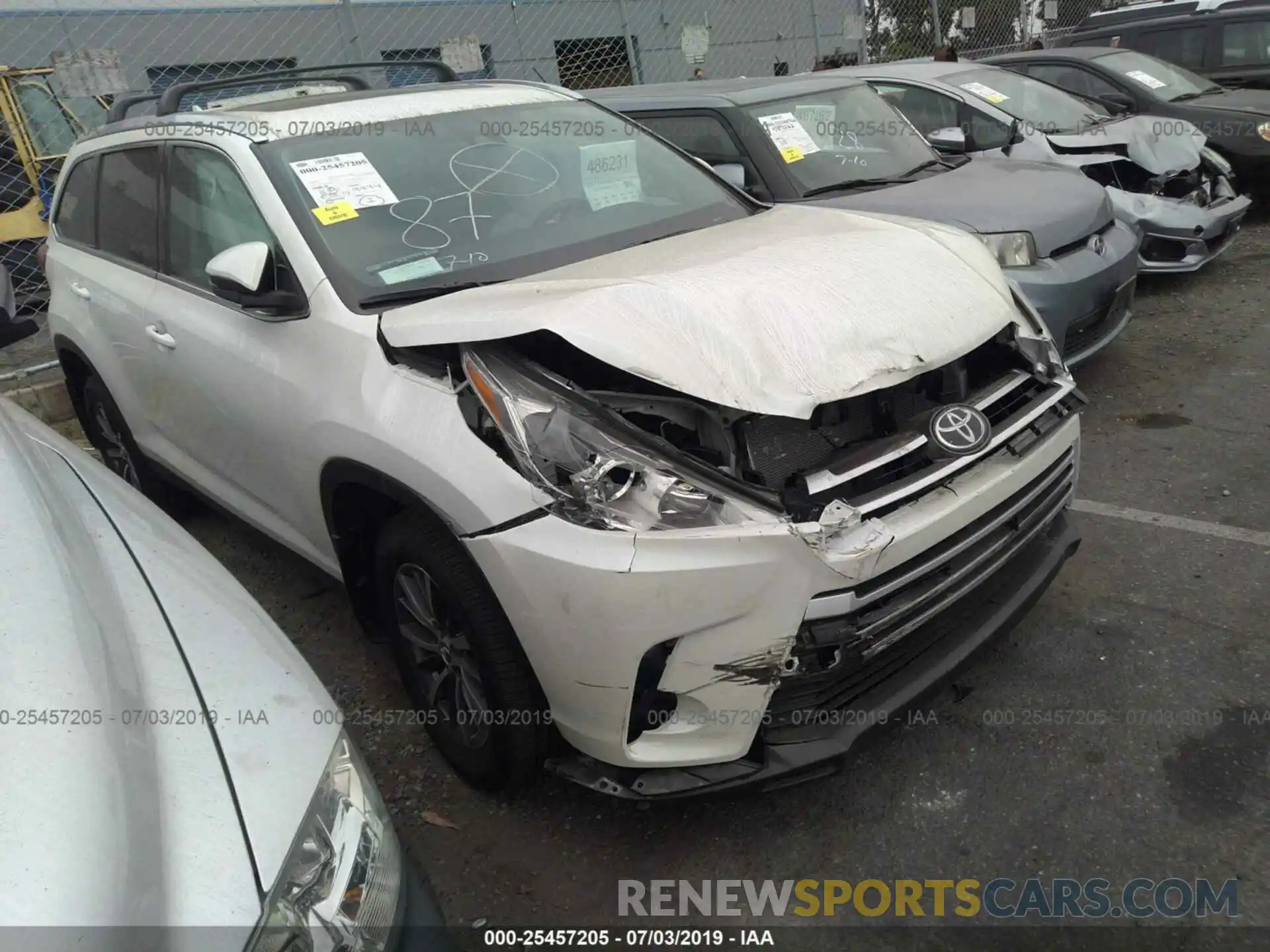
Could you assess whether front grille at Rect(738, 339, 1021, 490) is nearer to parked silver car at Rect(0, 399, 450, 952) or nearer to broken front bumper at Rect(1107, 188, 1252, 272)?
parked silver car at Rect(0, 399, 450, 952)

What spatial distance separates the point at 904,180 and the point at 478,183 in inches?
120

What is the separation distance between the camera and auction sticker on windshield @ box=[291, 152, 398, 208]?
9.22ft

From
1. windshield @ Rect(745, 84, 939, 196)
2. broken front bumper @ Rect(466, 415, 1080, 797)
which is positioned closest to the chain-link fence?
windshield @ Rect(745, 84, 939, 196)

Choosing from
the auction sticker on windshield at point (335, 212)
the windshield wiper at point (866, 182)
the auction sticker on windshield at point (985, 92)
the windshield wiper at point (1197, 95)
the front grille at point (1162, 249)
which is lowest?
the front grille at point (1162, 249)

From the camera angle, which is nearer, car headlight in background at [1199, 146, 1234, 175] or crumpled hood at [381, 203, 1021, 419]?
crumpled hood at [381, 203, 1021, 419]

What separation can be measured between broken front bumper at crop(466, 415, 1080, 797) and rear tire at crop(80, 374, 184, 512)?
103 inches

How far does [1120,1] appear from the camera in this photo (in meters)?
16.4

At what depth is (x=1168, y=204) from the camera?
20.2 ft

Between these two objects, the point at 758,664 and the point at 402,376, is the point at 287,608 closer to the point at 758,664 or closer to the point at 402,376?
the point at 402,376

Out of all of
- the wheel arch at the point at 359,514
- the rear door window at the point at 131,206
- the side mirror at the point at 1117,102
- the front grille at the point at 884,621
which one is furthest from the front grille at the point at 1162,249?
the rear door window at the point at 131,206

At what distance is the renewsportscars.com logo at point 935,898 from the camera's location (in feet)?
6.91

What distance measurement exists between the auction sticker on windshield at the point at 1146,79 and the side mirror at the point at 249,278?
781 centimetres

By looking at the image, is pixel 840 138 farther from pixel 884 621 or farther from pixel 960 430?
pixel 884 621

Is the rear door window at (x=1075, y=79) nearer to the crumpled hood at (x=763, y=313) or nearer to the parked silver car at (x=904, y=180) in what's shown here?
the parked silver car at (x=904, y=180)
